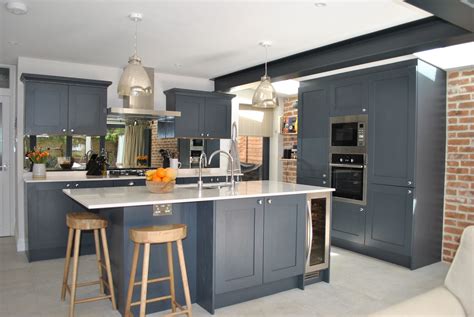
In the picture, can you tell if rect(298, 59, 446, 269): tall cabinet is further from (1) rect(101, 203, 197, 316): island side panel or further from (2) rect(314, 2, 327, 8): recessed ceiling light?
(1) rect(101, 203, 197, 316): island side panel

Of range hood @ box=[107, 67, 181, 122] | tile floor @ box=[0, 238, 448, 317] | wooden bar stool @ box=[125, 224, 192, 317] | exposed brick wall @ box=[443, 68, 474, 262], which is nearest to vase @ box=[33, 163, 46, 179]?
tile floor @ box=[0, 238, 448, 317]

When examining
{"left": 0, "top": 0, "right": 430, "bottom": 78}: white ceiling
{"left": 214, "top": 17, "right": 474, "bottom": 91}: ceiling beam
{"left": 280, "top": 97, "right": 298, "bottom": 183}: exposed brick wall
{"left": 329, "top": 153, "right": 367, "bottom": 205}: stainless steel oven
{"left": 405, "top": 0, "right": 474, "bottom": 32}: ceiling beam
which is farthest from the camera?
{"left": 280, "top": 97, "right": 298, "bottom": 183}: exposed brick wall

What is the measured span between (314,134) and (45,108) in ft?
11.9

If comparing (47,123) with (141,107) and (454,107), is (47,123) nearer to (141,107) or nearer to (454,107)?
(141,107)

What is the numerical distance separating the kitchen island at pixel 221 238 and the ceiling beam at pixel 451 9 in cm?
177

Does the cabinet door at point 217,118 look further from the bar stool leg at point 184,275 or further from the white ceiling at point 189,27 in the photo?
the bar stool leg at point 184,275

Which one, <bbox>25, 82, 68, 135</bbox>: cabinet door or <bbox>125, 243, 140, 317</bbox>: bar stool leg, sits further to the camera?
<bbox>25, 82, 68, 135</bbox>: cabinet door

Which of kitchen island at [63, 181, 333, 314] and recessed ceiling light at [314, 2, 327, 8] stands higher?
recessed ceiling light at [314, 2, 327, 8]

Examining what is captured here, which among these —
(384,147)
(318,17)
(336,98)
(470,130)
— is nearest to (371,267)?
(384,147)

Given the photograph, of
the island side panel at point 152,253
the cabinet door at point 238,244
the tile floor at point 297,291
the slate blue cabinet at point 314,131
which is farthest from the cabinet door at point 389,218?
the island side panel at point 152,253

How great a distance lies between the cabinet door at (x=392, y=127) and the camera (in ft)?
13.9

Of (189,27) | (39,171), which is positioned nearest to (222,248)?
(189,27)

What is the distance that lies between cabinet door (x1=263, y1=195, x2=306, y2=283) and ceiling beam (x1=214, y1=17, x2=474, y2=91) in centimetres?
161

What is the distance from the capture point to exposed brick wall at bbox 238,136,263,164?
24.8 ft
